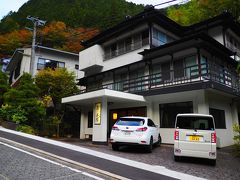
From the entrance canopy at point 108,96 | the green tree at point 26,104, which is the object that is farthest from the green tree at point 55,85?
the entrance canopy at point 108,96

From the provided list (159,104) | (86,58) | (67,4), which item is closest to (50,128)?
(86,58)

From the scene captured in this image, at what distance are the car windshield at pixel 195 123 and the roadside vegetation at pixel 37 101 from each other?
12057mm

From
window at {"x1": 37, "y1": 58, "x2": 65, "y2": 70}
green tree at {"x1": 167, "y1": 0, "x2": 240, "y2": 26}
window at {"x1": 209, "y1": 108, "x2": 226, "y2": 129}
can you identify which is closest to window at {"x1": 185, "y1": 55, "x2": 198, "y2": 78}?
window at {"x1": 209, "y1": 108, "x2": 226, "y2": 129}

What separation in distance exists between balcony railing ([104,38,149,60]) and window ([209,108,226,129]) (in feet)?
26.2

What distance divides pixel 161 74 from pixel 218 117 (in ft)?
17.4

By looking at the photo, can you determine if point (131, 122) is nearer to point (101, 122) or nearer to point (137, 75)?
point (101, 122)

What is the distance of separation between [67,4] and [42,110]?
128ft

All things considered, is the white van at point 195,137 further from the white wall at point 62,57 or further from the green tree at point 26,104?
the white wall at point 62,57

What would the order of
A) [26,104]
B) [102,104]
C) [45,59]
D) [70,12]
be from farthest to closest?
[70,12], [45,59], [26,104], [102,104]

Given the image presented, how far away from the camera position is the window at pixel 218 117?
1698cm

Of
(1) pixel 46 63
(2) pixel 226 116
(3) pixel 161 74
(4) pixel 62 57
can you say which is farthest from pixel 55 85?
(2) pixel 226 116

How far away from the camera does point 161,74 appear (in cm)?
1941

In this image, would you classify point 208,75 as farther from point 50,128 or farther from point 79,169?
point 50,128

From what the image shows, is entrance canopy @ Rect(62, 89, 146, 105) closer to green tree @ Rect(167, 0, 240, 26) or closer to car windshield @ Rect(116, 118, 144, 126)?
car windshield @ Rect(116, 118, 144, 126)
